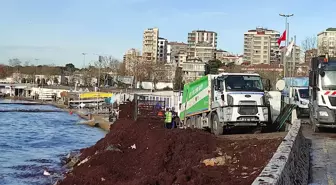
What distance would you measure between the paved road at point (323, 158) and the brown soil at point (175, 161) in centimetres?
121

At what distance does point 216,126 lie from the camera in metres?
22.4

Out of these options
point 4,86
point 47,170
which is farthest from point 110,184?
point 4,86

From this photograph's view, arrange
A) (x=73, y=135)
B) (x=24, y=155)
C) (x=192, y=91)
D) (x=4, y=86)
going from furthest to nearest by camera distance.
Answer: (x=4, y=86) < (x=73, y=135) < (x=24, y=155) < (x=192, y=91)

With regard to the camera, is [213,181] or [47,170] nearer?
[213,181]

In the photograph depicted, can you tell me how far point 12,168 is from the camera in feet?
102

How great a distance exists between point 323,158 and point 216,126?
27.7 ft

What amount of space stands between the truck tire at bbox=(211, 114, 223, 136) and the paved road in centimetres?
373

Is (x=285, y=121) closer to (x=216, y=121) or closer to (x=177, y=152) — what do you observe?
(x=216, y=121)

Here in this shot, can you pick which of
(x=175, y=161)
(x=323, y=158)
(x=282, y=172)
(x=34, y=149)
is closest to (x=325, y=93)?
(x=323, y=158)

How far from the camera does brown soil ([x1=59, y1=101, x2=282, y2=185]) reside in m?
12.5

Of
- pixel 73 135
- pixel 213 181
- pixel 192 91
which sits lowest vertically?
pixel 73 135

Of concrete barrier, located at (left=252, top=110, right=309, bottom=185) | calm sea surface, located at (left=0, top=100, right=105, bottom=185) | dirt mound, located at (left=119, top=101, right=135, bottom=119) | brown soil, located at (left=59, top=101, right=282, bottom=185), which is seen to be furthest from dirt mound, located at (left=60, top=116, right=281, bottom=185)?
dirt mound, located at (left=119, top=101, right=135, bottom=119)

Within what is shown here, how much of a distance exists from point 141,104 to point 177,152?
23067 millimetres

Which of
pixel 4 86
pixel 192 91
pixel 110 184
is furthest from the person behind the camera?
pixel 4 86
